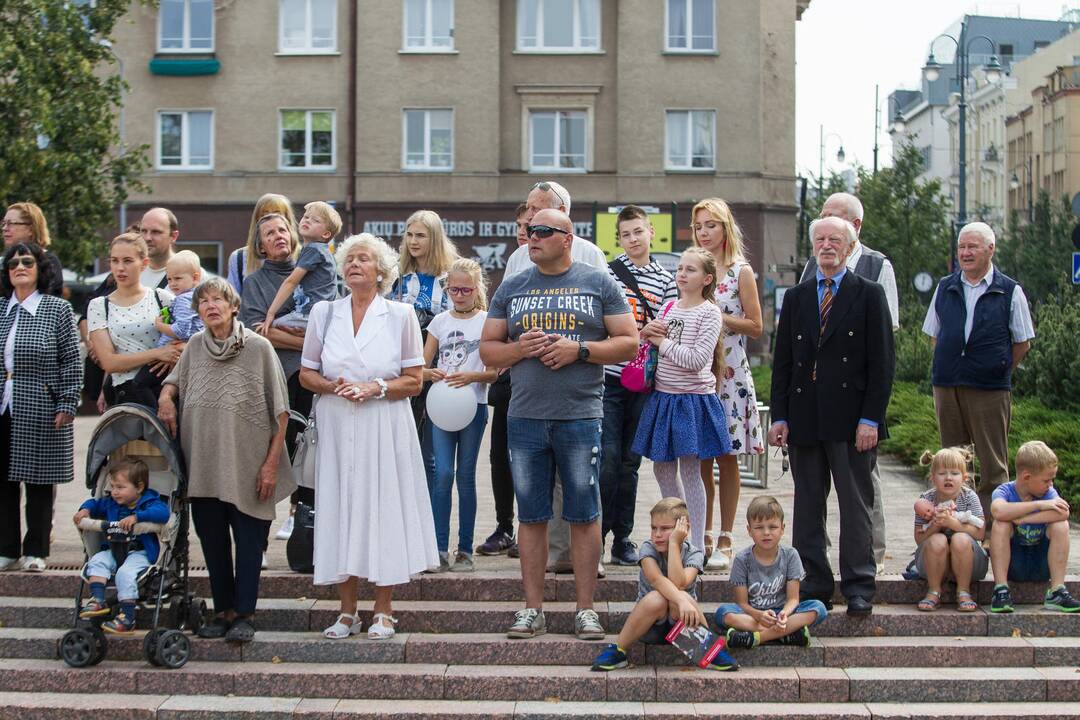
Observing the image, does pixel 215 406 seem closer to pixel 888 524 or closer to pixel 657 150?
pixel 888 524

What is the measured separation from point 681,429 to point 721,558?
3.00 feet

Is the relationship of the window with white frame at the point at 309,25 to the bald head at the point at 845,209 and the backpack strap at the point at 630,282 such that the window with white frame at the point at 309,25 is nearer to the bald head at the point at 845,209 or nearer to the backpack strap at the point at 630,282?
the backpack strap at the point at 630,282

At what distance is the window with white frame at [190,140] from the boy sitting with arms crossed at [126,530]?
109ft

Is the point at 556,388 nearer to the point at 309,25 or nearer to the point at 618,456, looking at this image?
the point at 618,456

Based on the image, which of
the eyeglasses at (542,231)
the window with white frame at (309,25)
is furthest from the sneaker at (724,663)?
the window with white frame at (309,25)

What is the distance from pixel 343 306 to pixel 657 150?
1266 inches

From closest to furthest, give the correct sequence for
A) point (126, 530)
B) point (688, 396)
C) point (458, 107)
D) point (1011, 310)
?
point (126, 530) → point (688, 396) → point (1011, 310) → point (458, 107)

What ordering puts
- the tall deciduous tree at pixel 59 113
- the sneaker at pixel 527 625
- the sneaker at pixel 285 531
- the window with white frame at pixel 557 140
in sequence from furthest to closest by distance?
the window with white frame at pixel 557 140 → the tall deciduous tree at pixel 59 113 → the sneaker at pixel 285 531 → the sneaker at pixel 527 625

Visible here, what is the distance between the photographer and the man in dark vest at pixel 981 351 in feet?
29.7

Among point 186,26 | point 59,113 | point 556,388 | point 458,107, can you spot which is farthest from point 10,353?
point 186,26

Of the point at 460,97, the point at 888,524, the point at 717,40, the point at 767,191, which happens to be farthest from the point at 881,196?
the point at 888,524

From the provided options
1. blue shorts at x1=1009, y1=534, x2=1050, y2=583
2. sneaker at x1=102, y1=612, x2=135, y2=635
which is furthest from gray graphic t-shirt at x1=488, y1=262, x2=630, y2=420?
blue shorts at x1=1009, y1=534, x2=1050, y2=583

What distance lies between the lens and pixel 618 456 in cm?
886

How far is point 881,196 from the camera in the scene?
1617 inches
